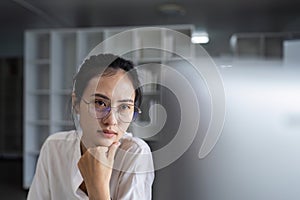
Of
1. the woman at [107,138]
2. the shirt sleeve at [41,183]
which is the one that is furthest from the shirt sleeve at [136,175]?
the shirt sleeve at [41,183]

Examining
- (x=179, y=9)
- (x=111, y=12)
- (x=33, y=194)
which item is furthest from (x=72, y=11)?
(x=33, y=194)

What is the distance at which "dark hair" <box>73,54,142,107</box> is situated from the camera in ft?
1.33

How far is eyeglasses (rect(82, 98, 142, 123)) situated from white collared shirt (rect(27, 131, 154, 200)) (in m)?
0.03

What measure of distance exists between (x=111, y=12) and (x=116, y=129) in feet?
8.70

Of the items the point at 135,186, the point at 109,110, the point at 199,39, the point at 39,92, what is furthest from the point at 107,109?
the point at 39,92

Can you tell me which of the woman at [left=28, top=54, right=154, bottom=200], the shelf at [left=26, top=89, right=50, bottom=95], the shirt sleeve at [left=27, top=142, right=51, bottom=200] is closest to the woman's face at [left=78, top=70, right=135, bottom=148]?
the woman at [left=28, top=54, right=154, bottom=200]

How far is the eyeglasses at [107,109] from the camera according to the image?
15.5 inches

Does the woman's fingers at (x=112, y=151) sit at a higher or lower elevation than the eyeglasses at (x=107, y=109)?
lower

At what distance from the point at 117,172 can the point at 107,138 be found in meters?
0.05

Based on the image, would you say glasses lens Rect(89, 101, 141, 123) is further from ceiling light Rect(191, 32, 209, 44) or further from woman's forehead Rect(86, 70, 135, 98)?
ceiling light Rect(191, 32, 209, 44)

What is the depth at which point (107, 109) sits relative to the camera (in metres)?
0.39

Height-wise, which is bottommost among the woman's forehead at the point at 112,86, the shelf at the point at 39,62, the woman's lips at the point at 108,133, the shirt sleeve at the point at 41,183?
the shirt sleeve at the point at 41,183

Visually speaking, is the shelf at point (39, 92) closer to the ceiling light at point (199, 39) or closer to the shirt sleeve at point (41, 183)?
the ceiling light at point (199, 39)

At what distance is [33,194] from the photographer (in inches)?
Answer: 19.3
